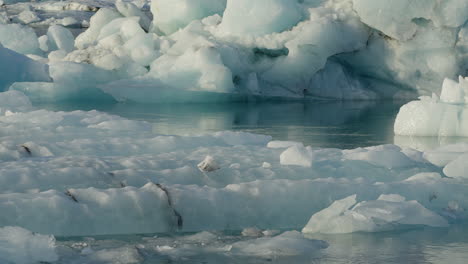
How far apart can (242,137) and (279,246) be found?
3032mm

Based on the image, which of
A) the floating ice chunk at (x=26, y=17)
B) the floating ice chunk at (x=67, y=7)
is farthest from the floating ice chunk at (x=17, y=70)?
the floating ice chunk at (x=67, y=7)

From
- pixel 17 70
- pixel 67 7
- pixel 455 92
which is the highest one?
pixel 67 7

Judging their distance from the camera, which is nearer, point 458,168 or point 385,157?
point 458,168

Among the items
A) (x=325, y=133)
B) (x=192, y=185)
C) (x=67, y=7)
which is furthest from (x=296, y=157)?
(x=67, y=7)

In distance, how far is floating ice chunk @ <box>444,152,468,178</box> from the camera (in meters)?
4.51

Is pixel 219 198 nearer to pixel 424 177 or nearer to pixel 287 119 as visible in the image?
pixel 424 177

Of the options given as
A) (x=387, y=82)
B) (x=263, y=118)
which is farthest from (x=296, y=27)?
(x=263, y=118)

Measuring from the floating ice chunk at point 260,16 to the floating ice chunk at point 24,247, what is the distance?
35.5 ft

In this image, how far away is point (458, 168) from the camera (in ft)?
14.9

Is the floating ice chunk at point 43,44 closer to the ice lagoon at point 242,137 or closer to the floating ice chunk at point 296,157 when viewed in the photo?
the ice lagoon at point 242,137

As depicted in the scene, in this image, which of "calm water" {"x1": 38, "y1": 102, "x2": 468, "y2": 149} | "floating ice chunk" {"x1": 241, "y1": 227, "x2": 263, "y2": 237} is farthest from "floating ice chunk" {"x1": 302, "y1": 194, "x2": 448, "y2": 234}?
"calm water" {"x1": 38, "y1": 102, "x2": 468, "y2": 149}

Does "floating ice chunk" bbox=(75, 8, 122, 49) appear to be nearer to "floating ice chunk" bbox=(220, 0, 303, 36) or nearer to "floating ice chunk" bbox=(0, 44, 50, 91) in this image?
"floating ice chunk" bbox=(220, 0, 303, 36)

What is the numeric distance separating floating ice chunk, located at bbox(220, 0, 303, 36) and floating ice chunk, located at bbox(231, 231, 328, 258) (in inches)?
410

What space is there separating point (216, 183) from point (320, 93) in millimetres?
10480
